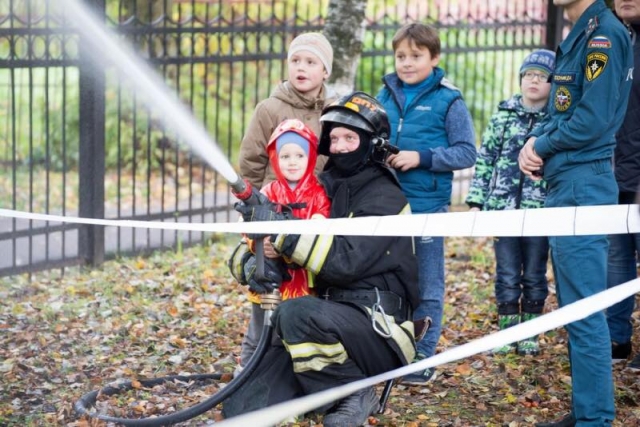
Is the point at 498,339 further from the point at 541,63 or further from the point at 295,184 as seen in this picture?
the point at 541,63

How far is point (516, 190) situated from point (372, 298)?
5.12 ft

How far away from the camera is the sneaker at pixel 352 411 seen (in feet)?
15.6

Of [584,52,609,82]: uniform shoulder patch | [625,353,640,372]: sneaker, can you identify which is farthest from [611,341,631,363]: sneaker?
[584,52,609,82]: uniform shoulder patch

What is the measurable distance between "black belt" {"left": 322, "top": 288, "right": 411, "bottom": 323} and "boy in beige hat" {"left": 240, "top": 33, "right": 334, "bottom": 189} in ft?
2.90

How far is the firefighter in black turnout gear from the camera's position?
15.3ft

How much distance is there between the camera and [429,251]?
567 centimetres

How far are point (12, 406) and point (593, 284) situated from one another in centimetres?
280

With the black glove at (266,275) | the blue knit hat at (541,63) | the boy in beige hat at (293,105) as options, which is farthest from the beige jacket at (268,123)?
the blue knit hat at (541,63)

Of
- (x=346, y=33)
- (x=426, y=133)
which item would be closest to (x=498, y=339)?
(x=426, y=133)

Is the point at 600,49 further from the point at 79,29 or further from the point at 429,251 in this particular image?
the point at 79,29

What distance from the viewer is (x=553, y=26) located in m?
11.6

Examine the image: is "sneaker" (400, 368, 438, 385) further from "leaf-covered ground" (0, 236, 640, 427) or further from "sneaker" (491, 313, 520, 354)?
"sneaker" (491, 313, 520, 354)

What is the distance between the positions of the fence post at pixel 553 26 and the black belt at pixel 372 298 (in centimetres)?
735

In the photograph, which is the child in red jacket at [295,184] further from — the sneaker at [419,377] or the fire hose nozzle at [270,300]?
the sneaker at [419,377]
